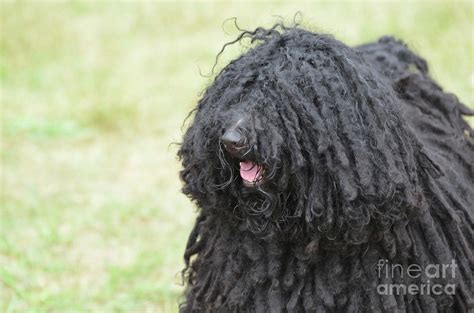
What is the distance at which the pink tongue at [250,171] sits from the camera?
223 cm

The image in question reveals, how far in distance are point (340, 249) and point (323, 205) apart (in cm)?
18

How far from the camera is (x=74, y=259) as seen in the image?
13.1 feet

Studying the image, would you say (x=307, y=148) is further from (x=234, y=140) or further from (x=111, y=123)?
(x=111, y=123)

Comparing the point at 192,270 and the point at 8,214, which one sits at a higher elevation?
the point at 8,214

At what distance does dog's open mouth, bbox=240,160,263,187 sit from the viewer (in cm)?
223

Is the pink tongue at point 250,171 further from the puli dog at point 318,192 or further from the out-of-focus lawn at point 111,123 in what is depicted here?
the out-of-focus lawn at point 111,123

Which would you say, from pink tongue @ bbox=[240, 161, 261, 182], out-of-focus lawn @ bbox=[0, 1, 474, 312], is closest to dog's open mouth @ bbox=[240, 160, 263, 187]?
pink tongue @ bbox=[240, 161, 261, 182]

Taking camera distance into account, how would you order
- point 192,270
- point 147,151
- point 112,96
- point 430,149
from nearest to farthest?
point 430,149 → point 192,270 → point 147,151 → point 112,96

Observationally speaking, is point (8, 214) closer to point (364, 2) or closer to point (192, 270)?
point (192, 270)

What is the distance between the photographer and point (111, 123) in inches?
221

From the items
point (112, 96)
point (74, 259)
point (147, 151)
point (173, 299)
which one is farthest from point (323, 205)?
point (112, 96)

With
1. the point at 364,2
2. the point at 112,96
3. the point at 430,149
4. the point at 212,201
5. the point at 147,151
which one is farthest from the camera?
the point at 364,2

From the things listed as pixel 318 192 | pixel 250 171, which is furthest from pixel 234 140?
pixel 318 192

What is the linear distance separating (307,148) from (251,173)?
0.53ft
